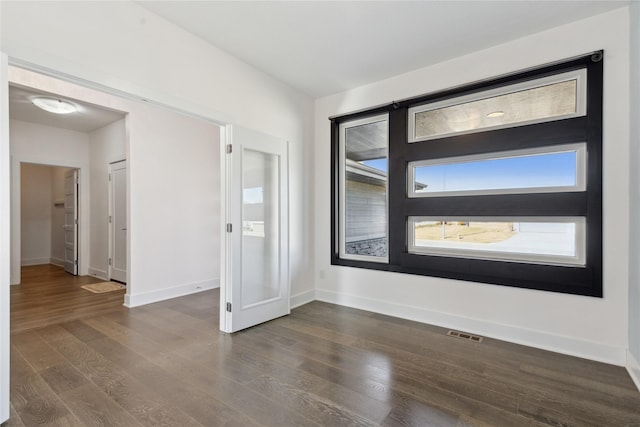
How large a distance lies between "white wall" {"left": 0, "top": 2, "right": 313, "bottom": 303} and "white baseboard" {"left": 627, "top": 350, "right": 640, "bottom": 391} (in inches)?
126

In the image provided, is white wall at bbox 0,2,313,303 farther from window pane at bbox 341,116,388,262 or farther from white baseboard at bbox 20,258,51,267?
white baseboard at bbox 20,258,51,267

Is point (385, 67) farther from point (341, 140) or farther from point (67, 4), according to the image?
point (67, 4)

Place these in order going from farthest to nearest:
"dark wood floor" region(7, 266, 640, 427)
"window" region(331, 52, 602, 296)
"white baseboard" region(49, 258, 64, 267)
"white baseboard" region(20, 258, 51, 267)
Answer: "white baseboard" region(20, 258, 51, 267) → "white baseboard" region(49, 258, 64, 267) → "window" region(331, 52, 602, 296) → "dark wood floor" region(7, 266, 640, 427)

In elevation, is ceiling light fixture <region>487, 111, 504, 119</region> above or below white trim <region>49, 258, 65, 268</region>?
above

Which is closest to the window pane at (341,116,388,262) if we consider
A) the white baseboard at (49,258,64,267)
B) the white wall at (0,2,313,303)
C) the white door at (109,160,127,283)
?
the white wall at (0,2,313,303)

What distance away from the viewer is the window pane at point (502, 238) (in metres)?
2.73

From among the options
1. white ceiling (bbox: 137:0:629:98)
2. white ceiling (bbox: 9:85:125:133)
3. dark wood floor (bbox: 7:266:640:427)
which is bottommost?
dark wood floor (bbox: 7:266:640:427)

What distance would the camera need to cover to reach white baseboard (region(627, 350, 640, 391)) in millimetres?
2146

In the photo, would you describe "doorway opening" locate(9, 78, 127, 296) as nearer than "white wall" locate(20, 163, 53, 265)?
Yes

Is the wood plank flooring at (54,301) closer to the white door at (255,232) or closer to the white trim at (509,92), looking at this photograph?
the white door at (255,232)

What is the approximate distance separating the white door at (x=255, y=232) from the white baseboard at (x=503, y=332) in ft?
3.71

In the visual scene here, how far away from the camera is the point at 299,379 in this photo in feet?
7.27

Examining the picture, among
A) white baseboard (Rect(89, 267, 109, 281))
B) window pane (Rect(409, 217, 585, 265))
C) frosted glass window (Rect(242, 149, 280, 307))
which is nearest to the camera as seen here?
window pane (Rect(409, 217, 585, 265))

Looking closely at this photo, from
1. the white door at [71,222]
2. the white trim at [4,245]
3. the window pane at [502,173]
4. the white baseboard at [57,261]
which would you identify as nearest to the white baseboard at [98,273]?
the white door at [71,222]
